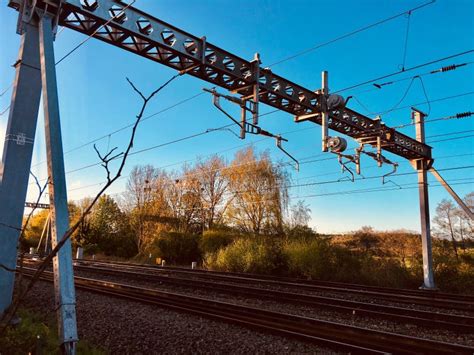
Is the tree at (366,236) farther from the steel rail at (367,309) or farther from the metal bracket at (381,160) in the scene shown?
the steel rail at (367,309)

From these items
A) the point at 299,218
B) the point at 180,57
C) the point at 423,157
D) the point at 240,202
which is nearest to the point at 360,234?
the point at 299,218

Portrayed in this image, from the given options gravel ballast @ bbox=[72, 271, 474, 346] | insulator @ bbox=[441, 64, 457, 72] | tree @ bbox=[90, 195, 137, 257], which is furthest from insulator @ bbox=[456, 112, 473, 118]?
tree @ bbox=[90, 195, 137, 257]

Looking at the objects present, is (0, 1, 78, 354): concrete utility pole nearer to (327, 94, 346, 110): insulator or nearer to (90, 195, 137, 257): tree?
(327, 94, 346, 110): insulator

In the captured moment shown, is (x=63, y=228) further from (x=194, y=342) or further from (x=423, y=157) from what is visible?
(x=423, y=157)

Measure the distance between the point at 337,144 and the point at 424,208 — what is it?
6.90 m

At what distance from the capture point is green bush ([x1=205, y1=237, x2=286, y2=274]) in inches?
902

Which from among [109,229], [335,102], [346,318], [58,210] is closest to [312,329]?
[346,318]

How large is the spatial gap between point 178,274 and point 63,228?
16122 millimetres

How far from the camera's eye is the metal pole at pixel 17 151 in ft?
23.0

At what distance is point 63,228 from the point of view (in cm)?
566

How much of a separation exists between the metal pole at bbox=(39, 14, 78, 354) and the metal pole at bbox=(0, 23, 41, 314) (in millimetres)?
1020

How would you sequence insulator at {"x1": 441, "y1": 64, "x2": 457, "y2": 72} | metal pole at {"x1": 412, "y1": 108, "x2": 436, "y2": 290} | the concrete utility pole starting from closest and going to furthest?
the concrete utility pole < insulator at {"x1": 441, "y1": 64, "x2": 457, "y2": 72} < metal pole at {"x1": 412, "y1": 108, "x2": 436, "y2": 290}

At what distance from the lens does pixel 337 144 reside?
1419 centimetres

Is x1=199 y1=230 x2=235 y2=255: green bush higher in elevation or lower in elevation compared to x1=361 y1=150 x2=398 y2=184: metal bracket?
lower
